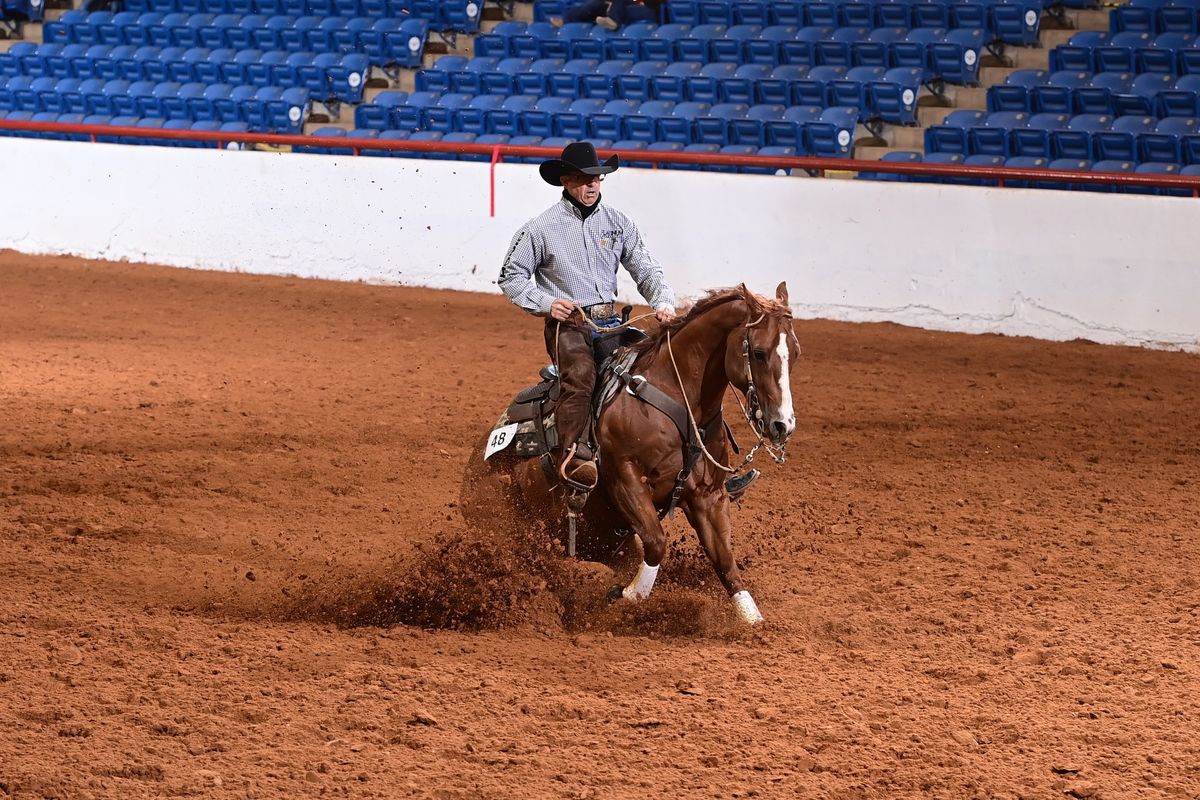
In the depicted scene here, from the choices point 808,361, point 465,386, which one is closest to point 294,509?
point 465,386

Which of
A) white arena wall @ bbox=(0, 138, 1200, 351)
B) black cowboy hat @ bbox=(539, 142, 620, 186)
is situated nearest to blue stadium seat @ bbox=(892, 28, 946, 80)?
white arena wall @ bbox=(0, 138, 1200, 351)

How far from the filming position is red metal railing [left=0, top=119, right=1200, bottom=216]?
12445 mm

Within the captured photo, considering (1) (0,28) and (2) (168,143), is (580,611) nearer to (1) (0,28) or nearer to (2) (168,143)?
(2) (168,143)

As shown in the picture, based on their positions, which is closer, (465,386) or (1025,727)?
(1025,727)

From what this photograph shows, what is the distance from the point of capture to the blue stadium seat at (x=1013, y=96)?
15.2 m

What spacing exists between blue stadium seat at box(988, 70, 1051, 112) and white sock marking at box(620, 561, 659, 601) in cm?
1044

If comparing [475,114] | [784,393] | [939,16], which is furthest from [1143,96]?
[784,393]

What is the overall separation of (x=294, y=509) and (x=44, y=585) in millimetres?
1719

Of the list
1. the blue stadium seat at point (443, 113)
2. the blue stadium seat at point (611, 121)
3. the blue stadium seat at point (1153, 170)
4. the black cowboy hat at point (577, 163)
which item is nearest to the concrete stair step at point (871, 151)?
the blue stadium seat at point (611, 121)

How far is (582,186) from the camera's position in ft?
21.8

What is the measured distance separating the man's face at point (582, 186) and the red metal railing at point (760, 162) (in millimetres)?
7098

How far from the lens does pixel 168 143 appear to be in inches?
814

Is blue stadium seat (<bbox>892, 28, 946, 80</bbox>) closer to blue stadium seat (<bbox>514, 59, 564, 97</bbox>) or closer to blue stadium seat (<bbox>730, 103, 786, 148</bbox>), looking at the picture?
blue stadium seat (<bbox>730, 103, 786, 148</bbox>)

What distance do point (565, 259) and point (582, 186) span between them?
1.18ft
